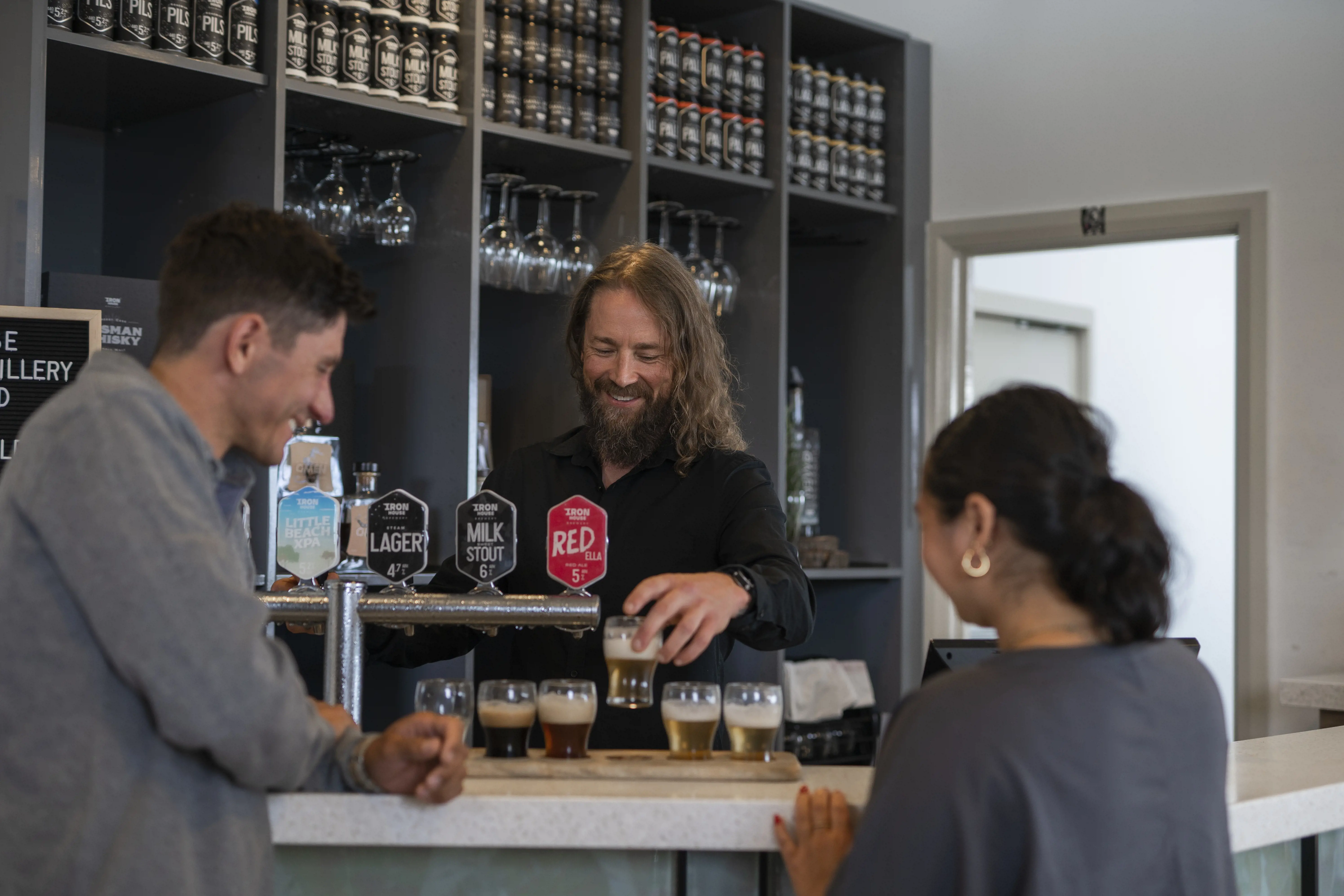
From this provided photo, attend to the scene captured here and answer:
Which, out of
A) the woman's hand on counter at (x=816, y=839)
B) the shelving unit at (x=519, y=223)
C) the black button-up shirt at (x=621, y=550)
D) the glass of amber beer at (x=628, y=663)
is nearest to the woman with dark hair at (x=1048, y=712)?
the woman's hand on counter at (x=816, y=839)

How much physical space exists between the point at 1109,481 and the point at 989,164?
2.95 m

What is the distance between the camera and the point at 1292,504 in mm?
3344

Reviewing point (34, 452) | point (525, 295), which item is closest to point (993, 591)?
point (34, 452)

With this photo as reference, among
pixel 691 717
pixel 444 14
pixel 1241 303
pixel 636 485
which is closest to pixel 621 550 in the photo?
pixel 636 485

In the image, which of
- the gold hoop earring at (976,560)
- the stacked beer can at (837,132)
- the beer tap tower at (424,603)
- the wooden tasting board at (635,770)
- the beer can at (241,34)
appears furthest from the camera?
the stacked beer can at (837,132)

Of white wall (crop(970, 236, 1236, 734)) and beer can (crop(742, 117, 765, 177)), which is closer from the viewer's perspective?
beer can (crop(742, 117, 765, 177))

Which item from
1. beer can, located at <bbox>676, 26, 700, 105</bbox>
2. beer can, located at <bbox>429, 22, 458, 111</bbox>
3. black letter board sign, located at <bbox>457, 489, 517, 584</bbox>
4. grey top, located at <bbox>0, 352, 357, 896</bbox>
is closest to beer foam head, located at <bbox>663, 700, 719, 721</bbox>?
black letter board sign, located at <bbox>457, 489, 517, 584</bbox>

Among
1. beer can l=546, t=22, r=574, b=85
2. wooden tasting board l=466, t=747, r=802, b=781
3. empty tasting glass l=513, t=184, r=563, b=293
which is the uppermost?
beer can l=546, t=22, r=574, b=85

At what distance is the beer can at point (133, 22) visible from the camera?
8.25ft

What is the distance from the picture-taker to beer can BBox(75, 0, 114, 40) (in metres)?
2.46

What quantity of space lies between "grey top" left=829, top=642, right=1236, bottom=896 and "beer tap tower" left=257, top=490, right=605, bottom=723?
0.55m

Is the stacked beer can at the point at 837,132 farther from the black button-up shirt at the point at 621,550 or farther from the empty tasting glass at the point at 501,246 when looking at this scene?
the black button-up shirt at the point at 621,550

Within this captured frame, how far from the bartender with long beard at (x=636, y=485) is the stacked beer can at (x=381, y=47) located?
0.98 metres

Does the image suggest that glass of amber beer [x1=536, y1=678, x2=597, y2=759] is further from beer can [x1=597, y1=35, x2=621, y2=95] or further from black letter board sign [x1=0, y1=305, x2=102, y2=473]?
beer can [x1=597, y1=35, x2=621, y2=95]
